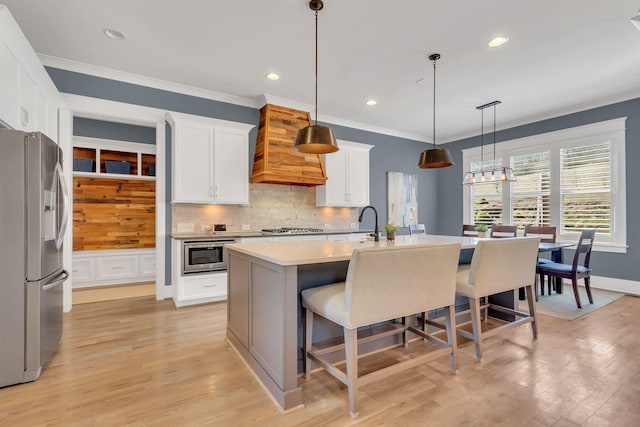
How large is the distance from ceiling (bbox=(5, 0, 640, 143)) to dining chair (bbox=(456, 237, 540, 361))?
2022 mm

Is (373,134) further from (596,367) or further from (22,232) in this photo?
(22,232)

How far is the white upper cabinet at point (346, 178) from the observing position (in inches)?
205

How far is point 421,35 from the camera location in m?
3.03

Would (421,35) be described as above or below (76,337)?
above

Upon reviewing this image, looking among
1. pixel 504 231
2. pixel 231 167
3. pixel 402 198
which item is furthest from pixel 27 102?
pixel 504 231

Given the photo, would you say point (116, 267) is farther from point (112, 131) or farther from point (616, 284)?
point (616, 284)

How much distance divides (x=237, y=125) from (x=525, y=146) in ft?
16.5

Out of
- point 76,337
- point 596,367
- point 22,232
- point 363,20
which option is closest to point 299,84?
point 363,20

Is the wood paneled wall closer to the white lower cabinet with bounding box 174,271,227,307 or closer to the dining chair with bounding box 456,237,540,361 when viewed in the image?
the white lower cabinet with bounding box 174,271,227,307

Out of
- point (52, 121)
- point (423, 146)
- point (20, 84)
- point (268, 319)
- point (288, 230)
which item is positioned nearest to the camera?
point (268, 319)

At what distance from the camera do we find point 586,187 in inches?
191

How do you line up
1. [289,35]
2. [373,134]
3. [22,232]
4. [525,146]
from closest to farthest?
[22,232] < [289,35] < [525,146] < [373,134]

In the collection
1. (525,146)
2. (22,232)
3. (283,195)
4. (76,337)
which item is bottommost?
(76,337)

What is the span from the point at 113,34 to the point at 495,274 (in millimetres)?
4118
